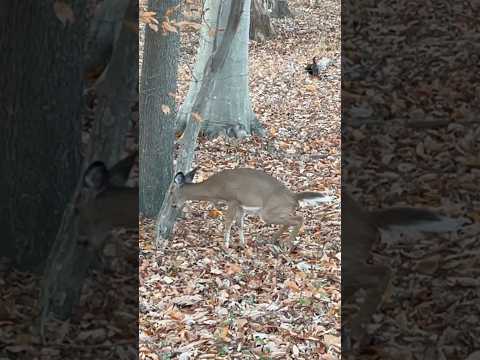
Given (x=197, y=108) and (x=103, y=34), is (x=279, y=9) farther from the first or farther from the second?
(x=103, y=34)

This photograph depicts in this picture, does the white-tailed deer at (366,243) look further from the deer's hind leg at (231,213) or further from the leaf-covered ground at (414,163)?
the deer's hind leg at (231,213)

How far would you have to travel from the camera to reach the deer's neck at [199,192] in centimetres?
638

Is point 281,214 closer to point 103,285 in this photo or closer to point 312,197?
point 312,197

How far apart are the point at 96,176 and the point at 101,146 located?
10 centimetres

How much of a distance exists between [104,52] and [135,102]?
197 millimetres

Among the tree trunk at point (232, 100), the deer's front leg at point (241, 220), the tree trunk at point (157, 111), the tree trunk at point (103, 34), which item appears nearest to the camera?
the tree trunk at point (103, 34)

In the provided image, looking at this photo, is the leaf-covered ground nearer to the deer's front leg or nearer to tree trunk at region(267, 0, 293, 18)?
the deer's front leg

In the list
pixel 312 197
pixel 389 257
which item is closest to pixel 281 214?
pixel 312 197

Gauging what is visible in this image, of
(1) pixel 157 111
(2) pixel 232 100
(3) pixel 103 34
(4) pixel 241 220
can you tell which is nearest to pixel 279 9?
(2) pixel 232 100

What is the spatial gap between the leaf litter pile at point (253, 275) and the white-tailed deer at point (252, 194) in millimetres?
554

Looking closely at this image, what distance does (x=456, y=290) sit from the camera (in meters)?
2.89

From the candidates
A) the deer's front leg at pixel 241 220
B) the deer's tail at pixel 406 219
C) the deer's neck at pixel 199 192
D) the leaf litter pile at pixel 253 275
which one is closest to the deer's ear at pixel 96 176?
the deer's tail at pixel 406 219

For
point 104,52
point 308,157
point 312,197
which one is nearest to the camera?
point 104,52

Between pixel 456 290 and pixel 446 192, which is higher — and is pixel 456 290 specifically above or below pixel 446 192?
below
